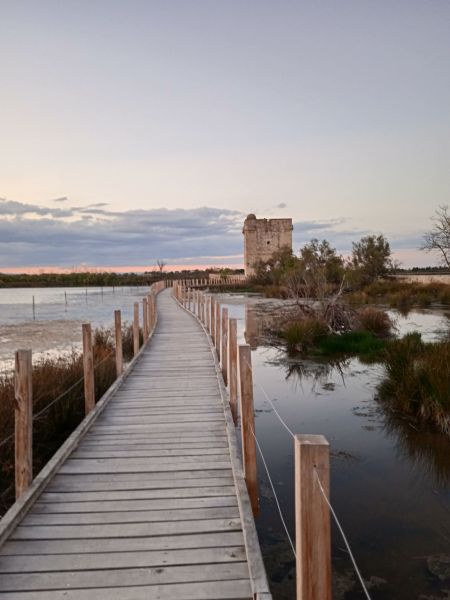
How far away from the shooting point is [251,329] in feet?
64.3

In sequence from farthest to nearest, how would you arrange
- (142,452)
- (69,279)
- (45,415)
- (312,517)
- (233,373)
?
1. (69,279)
2. (233,373)
3. (45,415)
4. (142,452)
5. (312,517)

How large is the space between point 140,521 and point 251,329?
52.9 ft

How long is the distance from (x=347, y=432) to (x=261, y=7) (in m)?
11.7

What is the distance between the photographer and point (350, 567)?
412 cm

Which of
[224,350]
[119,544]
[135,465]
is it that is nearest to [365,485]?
[135,465]

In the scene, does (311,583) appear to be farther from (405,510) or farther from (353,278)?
(353,278)

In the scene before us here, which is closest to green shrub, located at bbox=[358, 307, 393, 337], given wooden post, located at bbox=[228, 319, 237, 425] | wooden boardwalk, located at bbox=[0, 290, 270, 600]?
wooden post, located at bbox=[228, 319, 237, 425]

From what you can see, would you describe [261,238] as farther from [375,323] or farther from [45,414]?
[45,414]

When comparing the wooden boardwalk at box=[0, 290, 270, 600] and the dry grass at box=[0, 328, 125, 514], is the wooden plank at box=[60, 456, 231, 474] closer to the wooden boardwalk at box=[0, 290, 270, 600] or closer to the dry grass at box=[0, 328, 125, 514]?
the wooden boardwalk at box=[0, 290, 270, 600]

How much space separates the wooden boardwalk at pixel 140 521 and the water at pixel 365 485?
0.86 m

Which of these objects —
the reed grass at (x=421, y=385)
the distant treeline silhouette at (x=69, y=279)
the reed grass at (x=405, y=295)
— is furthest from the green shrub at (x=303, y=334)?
the distant treeline silhouette at (x=69, y=279)

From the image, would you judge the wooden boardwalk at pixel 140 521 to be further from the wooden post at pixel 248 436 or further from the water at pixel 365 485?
the water at pixel 365 485

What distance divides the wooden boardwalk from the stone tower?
185 ft

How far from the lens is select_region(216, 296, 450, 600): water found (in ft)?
13.2
